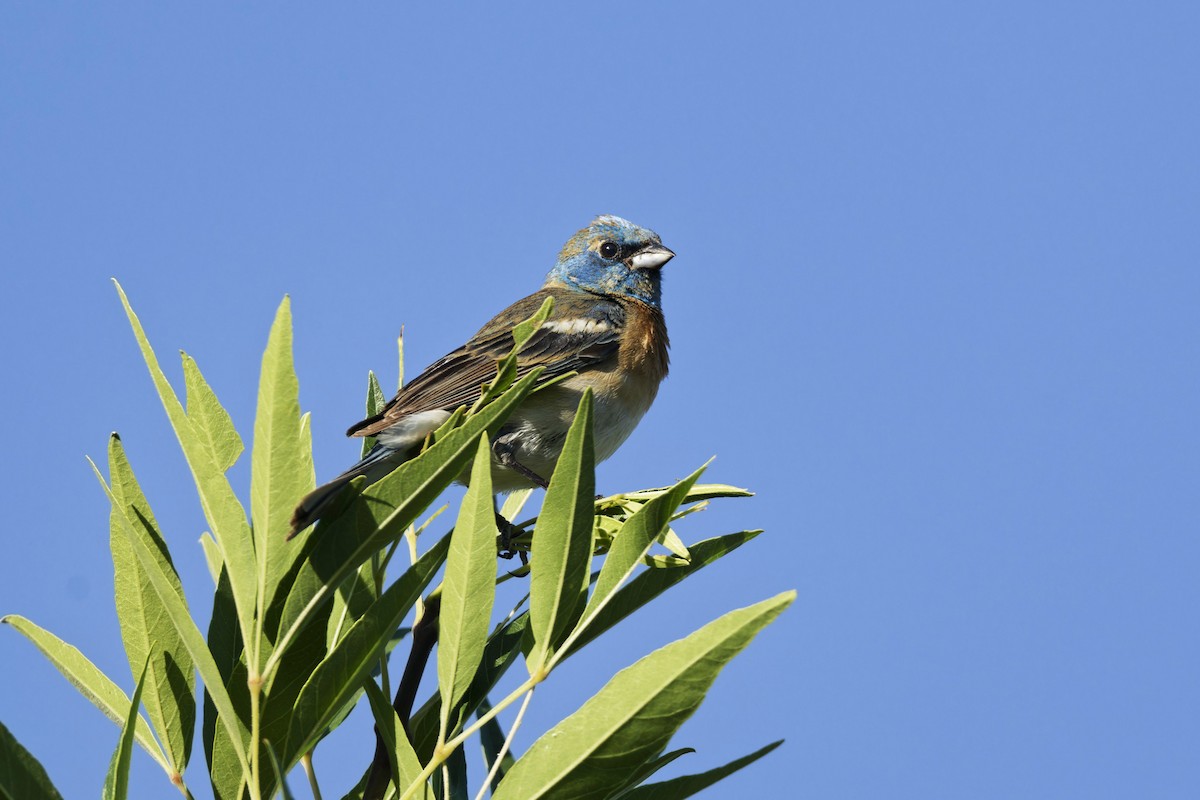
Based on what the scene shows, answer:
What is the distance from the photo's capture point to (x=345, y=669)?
2178 mm

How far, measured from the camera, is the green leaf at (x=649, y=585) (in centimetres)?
229

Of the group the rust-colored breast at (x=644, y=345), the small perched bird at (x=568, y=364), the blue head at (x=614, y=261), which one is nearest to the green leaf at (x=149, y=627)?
the small perched bird at (x=568, y=364)

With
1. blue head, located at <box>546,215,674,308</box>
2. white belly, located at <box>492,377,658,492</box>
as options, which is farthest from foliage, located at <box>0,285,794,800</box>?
blue head, located at <box>546,215,674,308</box>

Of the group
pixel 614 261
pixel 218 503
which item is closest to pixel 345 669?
pixel 218 503

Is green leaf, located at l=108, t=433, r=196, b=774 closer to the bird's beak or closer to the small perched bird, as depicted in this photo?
the small perched bird

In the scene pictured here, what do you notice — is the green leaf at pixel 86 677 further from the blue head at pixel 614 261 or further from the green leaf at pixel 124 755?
the blue head at pixel 614 261

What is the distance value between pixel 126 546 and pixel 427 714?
0.72 metres

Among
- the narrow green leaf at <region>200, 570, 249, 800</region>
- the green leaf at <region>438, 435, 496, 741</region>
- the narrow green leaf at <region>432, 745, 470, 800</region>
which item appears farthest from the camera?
the narrow green leaf at <region>432, 745, 470, 800</region>

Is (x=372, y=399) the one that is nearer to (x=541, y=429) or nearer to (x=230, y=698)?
(x=541, y=429)

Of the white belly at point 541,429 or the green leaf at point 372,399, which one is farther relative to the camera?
the white belly at point 541,429

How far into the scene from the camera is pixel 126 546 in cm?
242

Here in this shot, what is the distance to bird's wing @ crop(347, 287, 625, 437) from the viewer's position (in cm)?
468

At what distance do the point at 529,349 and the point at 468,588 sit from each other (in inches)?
126

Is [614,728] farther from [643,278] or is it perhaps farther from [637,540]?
[643,278]
